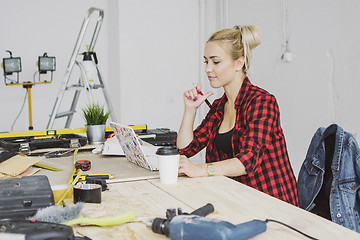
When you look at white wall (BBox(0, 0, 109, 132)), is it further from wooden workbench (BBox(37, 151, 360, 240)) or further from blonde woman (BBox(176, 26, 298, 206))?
wooden workbench (BBox(37, 151, 360, 240))

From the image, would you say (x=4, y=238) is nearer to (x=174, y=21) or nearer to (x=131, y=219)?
(x=131, y=219)

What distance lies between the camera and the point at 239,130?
5.39 feet

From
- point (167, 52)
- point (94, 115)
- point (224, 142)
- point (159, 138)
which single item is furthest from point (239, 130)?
point (167, 52)

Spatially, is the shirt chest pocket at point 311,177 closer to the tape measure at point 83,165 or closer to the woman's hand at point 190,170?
the woman's hand at point 190,170

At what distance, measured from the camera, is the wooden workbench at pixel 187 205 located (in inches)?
32.7

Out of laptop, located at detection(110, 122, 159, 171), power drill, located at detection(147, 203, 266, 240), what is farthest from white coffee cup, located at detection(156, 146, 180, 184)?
power drill, located at detection(147, 203, 266, 240)

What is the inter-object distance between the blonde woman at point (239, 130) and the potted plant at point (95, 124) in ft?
1.41

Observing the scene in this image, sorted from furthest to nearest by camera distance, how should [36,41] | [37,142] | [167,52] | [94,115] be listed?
[167,52], [36,41], [94,115], [37,142]

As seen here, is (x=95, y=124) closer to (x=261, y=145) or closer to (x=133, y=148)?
(x=133, y=148)

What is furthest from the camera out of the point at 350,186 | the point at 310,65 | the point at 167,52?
the point at 167,52

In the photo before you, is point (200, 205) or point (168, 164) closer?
point (200, 205)

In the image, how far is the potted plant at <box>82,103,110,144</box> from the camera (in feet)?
6.68

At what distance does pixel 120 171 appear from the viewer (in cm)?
144

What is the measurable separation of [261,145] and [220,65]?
44 centimetres
